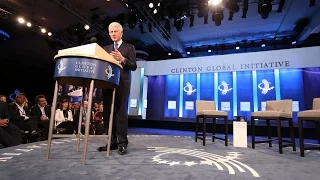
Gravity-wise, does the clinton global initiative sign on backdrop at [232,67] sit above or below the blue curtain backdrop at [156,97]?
above

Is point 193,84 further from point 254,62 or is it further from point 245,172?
point 245,172

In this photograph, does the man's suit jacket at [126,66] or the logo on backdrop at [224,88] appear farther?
the logo on backdrop at [224,88]

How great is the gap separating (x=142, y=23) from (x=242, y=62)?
389cm

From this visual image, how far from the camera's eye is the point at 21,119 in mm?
3533

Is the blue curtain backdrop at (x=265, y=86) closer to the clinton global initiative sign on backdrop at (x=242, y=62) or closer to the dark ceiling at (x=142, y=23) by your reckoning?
the clinton global initiative sign on backdrop at (x=242, y=62)

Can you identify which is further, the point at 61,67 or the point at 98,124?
the point at 98,124

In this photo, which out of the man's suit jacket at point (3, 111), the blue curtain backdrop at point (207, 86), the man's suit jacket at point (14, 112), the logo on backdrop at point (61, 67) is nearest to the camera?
the logo on backdrop at point (61, 67)

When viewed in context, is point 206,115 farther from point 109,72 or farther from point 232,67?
point 232,67

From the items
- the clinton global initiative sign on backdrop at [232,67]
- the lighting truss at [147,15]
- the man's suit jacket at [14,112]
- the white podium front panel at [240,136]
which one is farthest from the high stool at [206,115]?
the clinton global initiative sign on backdrop at [232,67]

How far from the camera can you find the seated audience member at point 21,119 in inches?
137

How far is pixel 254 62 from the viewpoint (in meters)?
7.14

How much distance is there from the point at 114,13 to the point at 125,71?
19.5 ft

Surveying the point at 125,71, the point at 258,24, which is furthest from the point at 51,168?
the point at 258,24

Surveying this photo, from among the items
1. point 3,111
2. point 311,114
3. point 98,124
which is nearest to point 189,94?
point 98,124
